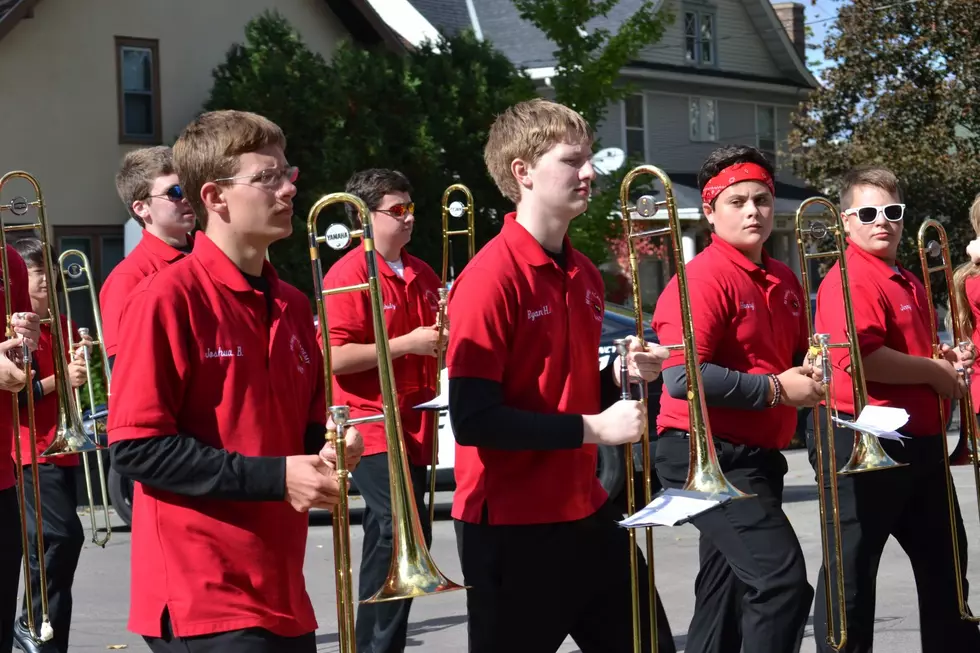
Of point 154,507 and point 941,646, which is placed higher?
point 154,507

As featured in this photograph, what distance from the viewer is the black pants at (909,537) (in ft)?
19.5

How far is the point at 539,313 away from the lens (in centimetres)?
423

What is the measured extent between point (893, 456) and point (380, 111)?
1574cm

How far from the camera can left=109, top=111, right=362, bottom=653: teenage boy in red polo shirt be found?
348 centimetres

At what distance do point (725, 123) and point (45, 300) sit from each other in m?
30.5

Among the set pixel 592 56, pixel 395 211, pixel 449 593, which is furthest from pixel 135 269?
pixel 592 56

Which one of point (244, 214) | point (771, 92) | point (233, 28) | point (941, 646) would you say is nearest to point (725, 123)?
point (771, 92)

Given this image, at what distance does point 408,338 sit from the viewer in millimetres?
6676

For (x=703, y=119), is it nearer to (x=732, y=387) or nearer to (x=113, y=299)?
(x=113, y=299)

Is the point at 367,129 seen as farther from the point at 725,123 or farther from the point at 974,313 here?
the point at 725,123

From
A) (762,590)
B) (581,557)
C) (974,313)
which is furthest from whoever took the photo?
(974,313)

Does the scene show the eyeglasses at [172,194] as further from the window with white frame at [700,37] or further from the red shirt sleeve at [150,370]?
the window with white frame at [700,37]

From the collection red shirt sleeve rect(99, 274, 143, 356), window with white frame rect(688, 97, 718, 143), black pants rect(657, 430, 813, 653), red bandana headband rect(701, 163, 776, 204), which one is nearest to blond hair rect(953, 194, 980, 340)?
red bandana headband rect(701, 163, 776, 204)

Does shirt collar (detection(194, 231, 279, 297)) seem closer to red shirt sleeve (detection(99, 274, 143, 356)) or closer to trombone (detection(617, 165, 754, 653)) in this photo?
trombone (detection(617, 165, 754, 653))
